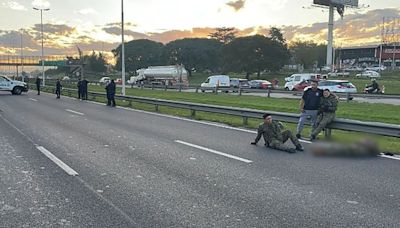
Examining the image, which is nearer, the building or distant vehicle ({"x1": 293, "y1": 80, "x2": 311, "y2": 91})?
distant vehicle ({"x1": 293, "y1": 80, "x2": 311, "y2": 91})

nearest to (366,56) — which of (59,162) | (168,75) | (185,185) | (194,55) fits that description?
(194,55)

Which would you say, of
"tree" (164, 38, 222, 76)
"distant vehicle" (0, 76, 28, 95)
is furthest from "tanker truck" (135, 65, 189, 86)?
"tree" (164, 38, 222, 76)

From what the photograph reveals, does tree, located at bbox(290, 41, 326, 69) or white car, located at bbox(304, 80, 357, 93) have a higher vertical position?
tree, located at bbox(290, 41, 326, 69)

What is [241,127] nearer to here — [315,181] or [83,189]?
[315,181]

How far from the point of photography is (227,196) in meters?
6.06

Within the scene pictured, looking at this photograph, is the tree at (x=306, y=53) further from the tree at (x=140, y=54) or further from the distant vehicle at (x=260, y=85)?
the distant vehicle at (x=260, y=85)

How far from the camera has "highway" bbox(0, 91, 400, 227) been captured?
512 cm

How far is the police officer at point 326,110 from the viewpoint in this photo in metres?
11.2

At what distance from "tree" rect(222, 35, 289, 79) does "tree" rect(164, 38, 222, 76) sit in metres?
29.5

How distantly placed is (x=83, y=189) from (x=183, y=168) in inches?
83.2

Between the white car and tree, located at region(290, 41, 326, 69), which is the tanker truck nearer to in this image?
the white car

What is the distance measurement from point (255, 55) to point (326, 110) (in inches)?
3046

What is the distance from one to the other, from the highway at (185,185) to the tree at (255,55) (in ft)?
254

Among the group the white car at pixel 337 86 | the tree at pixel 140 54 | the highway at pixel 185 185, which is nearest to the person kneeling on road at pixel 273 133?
the highway at pixel 185 185
